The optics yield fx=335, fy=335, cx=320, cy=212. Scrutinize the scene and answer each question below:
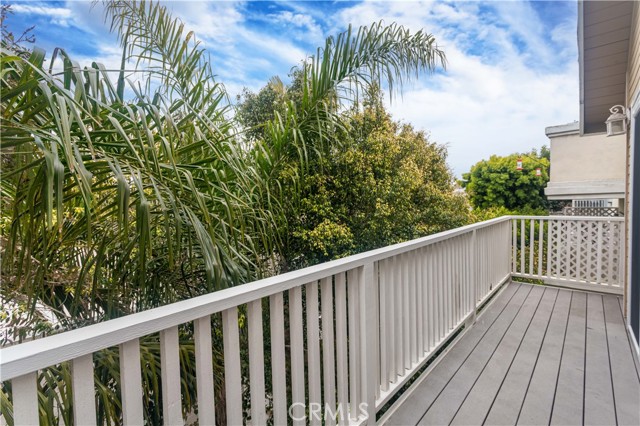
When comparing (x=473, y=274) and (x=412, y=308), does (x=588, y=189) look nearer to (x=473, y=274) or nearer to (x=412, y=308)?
(x=473, y=274)

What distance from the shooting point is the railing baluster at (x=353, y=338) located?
1792 mm

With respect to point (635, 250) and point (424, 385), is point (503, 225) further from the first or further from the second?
point (424, 385)

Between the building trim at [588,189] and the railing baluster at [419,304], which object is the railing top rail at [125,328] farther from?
the building trim at [588,189]

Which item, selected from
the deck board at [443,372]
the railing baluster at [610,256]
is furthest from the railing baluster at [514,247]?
the deck board at [443,372]

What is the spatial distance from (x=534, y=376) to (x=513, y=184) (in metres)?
17.7

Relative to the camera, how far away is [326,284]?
1629 millimetres

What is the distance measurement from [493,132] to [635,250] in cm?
1273

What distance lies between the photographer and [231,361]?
1201mm

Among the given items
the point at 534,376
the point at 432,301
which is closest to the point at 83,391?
the point at 432,301

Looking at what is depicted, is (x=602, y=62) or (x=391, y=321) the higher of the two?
(x=602, y=62)

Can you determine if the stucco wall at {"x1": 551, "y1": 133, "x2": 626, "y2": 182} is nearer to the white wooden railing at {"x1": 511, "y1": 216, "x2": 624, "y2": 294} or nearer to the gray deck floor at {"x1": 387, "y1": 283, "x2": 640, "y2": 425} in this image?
the white wooden railing at {"x1": 511, "y1": 216, "x2": 624, "y2": 294}

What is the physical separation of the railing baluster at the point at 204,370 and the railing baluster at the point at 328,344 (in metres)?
0.63

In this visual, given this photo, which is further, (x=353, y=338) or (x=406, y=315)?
(x=406, y=315)

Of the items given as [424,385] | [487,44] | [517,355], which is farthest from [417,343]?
[487,44]
